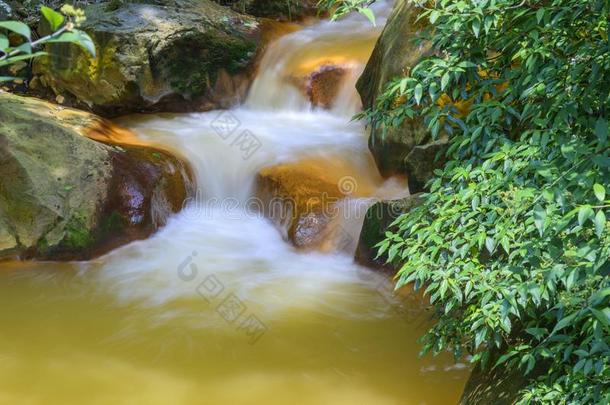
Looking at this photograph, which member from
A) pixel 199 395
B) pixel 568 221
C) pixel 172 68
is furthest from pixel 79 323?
pixel 172 68

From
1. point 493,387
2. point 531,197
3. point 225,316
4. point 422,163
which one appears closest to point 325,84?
point 422,163

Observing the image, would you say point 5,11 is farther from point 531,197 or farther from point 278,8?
point 531,197

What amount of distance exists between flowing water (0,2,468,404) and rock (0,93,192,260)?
22cm

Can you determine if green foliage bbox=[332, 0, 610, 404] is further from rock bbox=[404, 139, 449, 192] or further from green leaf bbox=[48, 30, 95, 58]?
rock bbox=[404, 139, 449, 192]

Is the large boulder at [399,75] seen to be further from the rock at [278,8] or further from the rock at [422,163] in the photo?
the rock at [278,8]

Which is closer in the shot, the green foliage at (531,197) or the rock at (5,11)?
the green foliage at (531,197)

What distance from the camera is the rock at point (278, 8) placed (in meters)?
12.1

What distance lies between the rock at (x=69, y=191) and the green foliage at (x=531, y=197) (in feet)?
12.9

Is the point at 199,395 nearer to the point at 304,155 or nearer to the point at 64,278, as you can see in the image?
the point at 64,278

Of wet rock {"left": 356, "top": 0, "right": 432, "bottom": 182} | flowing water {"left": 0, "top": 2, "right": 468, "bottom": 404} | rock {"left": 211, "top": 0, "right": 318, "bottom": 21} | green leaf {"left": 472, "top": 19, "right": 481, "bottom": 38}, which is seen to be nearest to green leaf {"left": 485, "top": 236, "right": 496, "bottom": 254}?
green leaf {"left": 472, "top": 19, "right": 481, "bottom": 38}

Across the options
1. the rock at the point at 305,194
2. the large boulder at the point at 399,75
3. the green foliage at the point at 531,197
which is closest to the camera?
the green foliage at the point at 531,197

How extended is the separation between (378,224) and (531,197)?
298 centimetres

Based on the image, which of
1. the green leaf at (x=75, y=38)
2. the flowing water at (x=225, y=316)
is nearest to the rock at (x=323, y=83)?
the flowing water at (x=225, y=316)

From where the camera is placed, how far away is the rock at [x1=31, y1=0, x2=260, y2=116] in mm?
8672
